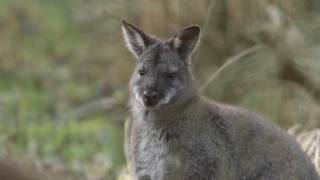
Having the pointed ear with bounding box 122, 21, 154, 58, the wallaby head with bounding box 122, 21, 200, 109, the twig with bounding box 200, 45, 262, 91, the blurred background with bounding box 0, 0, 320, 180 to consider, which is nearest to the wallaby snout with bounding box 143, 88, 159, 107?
the wallaby head with bounding box 122, 21, 200, 109

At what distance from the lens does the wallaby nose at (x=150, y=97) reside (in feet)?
22.0

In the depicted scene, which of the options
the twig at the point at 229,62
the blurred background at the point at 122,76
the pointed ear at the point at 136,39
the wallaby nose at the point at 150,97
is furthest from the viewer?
the blurred background at the point at 122,76

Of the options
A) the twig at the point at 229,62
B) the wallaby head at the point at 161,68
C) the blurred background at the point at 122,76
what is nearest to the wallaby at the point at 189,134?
the wallaby head at the point at 161,68

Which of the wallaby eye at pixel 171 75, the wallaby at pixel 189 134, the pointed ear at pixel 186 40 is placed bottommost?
the wallaby at pixel 189 134

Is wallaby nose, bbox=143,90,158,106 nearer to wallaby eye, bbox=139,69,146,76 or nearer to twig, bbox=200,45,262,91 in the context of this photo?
wallaby eye, bbox=139,69,146,76

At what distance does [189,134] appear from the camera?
6973 mm

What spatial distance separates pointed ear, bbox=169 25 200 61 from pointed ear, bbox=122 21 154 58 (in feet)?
0.53

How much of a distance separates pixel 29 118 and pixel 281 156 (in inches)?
232

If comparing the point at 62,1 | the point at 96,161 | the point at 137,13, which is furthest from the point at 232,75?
the point at 62,1

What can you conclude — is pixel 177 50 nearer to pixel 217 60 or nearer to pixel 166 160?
pixel 166 160

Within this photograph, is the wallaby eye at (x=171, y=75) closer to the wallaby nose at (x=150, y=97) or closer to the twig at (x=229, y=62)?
the wallaby nose at (x=150, y=97)

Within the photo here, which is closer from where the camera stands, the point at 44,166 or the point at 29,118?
the point at 44,166

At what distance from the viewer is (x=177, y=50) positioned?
7023 millimetres

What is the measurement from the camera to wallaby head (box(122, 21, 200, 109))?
22.2 ft
